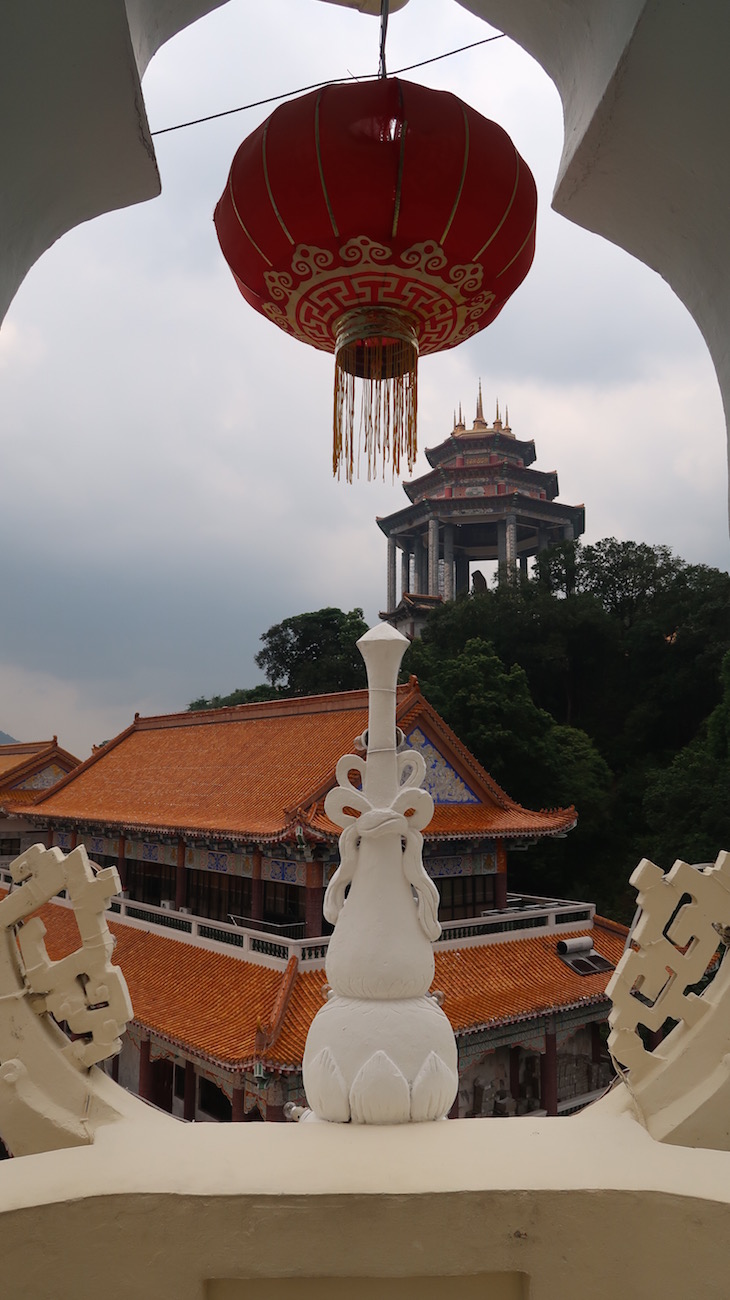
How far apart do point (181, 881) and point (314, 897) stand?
2969mm

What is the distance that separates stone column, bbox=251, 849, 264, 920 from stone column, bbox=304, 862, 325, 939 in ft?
3.25

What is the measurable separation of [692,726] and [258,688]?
16.1 m

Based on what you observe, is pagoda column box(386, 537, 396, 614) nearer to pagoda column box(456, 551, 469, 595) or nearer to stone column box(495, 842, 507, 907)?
pagoda column box(456, 551, 469, 595)

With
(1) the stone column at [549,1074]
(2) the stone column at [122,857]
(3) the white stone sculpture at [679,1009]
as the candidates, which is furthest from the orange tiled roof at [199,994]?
(3) the white stone sculpture at [679,1009]

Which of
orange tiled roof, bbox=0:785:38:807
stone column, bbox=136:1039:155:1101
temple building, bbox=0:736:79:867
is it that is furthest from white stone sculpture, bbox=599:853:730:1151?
A: orange tiled roof, bbox=0:785:38:807

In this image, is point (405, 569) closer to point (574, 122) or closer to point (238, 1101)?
point (238, 1101)

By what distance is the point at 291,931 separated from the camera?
9.28 metres

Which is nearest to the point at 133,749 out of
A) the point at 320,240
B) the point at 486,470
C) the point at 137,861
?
the point at 137,861

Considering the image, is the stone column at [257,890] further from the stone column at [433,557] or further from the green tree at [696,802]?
the stone column at [433,557]

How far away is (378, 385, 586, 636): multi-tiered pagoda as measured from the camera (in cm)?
3466

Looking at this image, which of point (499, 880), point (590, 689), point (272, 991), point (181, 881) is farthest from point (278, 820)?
point (590, 689)

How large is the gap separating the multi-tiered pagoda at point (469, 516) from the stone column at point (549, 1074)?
2432 centimetres

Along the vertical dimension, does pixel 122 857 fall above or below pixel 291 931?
above

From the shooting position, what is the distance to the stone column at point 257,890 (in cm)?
971
